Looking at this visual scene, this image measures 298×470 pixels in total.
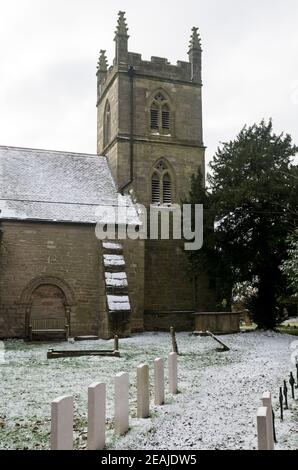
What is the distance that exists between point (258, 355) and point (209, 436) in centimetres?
836

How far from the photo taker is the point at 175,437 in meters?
6.82

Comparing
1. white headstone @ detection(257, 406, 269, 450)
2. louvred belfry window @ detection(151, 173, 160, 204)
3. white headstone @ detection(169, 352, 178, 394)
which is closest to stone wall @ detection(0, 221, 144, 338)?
louvred belfry window @ detection(151, 173, 160, 204)

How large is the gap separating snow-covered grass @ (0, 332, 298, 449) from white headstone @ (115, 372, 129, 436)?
126 mm

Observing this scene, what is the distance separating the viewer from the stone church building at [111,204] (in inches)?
816

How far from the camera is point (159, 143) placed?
25.8 meters

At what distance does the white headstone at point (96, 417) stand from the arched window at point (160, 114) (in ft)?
69.4

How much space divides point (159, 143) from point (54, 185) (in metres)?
6.01

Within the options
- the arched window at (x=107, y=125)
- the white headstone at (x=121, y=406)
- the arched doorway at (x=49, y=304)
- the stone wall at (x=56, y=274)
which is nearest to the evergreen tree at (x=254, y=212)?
A: the stone wall at (x=56, y=274)

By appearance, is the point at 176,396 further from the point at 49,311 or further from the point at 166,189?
the point at 166,189

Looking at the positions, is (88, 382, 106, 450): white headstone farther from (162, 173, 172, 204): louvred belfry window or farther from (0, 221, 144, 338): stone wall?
(162, 173, 172, 204): louvred belfry window

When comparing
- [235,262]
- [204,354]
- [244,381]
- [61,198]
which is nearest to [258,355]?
[204,354]

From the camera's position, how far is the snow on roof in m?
21.7

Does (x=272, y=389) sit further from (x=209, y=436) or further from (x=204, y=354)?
(x=204, y=354)

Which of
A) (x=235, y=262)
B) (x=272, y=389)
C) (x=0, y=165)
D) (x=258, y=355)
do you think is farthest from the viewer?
(x=0, y=165)
